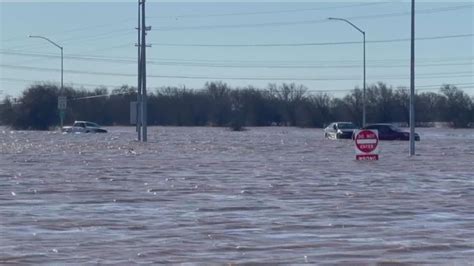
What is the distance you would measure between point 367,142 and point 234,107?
96.9 m

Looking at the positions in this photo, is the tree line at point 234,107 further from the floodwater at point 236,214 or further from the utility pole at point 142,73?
the floodwater at point 236,214

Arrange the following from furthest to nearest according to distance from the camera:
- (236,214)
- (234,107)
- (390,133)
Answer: (234,107) → (390,133) → (236,214)

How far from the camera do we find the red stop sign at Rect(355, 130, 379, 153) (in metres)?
40.9

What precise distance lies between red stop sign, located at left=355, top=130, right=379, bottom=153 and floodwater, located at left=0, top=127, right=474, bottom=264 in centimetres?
424

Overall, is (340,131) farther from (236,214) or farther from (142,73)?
(236,214)

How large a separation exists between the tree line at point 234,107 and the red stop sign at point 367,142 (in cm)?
7409

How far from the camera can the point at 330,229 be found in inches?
711

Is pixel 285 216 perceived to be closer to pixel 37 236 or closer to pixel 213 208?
pixel 213 208

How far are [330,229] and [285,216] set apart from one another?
1.99 meters

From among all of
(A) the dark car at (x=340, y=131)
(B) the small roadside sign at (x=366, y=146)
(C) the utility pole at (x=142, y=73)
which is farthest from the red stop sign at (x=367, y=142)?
(A) the dark car at (x=340, y=131)

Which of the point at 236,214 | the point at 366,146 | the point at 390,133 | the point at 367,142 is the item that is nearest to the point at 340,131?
the point at 390,133

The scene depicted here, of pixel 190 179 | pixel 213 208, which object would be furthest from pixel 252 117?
pixel 213 208

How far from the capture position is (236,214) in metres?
20.3

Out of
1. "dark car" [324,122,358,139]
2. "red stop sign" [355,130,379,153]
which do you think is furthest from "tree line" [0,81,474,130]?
"red stop sign" [355,130,379,153]
